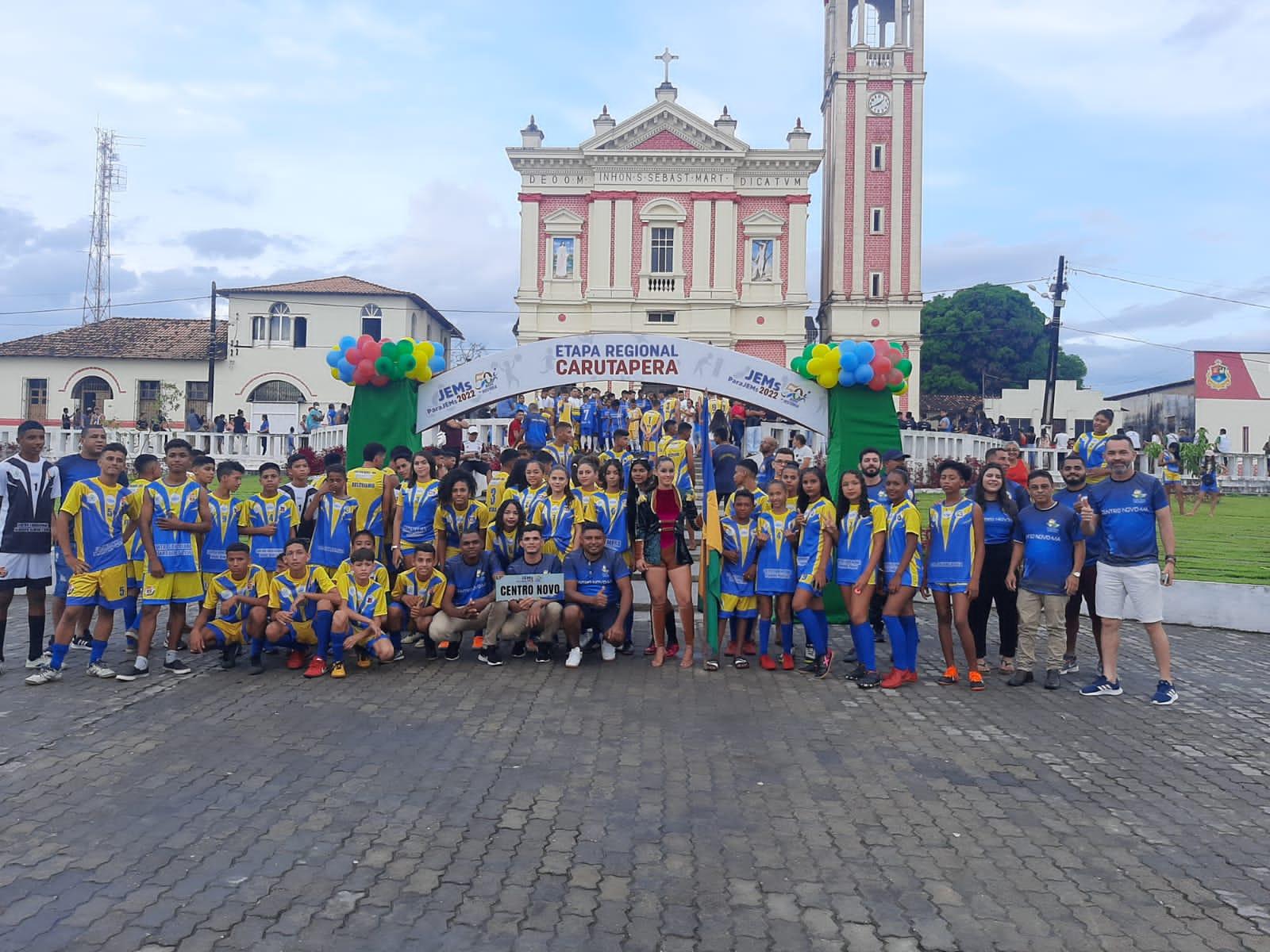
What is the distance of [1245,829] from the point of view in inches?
190

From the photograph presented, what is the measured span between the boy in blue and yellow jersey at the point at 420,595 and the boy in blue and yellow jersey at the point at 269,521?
116 cm

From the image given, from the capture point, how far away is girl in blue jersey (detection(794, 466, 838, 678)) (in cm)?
809

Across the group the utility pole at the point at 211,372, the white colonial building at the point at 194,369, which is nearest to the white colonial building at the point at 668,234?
the white colonial building at the point at 194,369

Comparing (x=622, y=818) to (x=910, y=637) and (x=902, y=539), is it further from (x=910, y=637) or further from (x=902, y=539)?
(x=902, y=539)

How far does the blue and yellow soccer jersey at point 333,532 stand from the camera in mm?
8609

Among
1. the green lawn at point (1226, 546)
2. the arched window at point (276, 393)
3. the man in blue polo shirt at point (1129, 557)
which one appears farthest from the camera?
the arched window at point (276, 393)

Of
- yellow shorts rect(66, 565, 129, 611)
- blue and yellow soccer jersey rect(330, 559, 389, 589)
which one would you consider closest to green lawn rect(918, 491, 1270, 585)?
blue and yellow soccer jersey rect(330, 559, 389, 589)

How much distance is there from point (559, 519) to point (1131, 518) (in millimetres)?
4585

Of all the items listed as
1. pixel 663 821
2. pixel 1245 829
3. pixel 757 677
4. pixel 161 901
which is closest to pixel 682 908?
pixel 663 821

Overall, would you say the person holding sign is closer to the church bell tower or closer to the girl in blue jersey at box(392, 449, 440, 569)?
the girl in blue jersey at box(392, 449, 440, 569)

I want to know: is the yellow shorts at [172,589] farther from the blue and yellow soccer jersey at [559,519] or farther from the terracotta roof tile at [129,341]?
the terracotta roof tile at [129,341]

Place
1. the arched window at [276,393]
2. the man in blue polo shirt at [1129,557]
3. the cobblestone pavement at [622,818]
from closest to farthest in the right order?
the cobblestone pavement at [622,818] → the man in blue polo shirt at [1129,557] → the arched window at [276,393]

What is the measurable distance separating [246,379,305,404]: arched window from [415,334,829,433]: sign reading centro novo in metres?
32.4

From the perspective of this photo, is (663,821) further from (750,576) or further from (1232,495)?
(1232,495)
